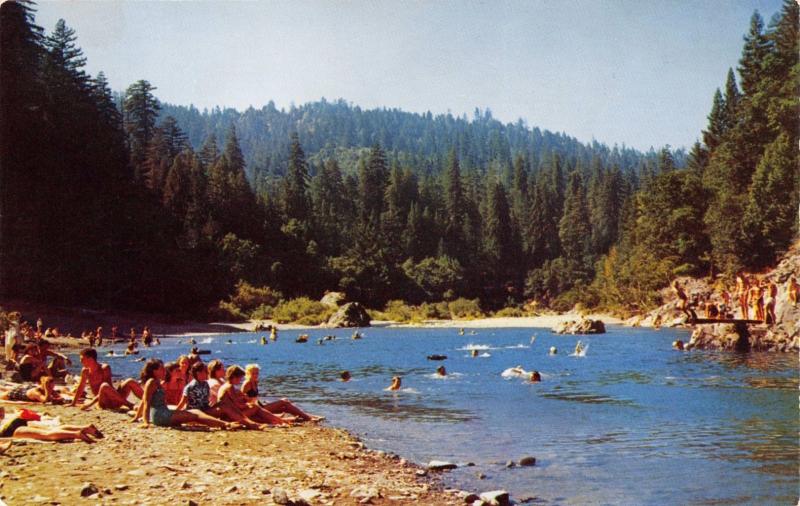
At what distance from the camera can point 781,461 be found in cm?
1412

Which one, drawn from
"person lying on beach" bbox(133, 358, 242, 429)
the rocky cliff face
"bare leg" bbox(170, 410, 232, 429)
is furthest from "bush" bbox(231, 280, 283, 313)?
"bare leg" bbox(170, 410, 232, 429)

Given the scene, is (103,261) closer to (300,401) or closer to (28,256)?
(28,256)

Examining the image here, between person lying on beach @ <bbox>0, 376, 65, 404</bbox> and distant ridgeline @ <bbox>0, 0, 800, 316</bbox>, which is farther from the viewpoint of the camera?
distant ridgeline @ <bbox>0, 0, 800, 316</bbox>

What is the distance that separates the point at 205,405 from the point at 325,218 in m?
113

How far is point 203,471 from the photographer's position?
10.7 meters

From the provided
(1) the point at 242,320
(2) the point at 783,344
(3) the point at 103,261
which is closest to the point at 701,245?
(2) the point at 783,344

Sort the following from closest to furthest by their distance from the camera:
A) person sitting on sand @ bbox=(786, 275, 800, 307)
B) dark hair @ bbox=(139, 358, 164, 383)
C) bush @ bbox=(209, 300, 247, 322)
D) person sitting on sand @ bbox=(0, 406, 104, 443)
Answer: person sitting on sand @ bbox=(0, 406, 104, 443) → dark hair @ bbox=(139, 358, 164, 383) → person sitting on sand @ bbox=(786, 275, 800, 307) → bush @ bbox=(209, 300, 247, 322)

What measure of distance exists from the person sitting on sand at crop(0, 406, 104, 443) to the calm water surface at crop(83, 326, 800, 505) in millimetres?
6466

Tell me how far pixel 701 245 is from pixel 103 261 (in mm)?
63697

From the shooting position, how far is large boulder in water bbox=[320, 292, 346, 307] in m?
88.3

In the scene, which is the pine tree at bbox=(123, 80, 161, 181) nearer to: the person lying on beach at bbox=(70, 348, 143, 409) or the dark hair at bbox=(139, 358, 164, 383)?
the person lying on beach at bbox=(70, 348, 143, 409)

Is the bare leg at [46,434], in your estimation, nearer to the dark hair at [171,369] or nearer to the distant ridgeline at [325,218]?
the dark hair at [171,369]

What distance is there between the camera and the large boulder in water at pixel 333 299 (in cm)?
8832

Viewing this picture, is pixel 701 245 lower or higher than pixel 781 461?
higher
